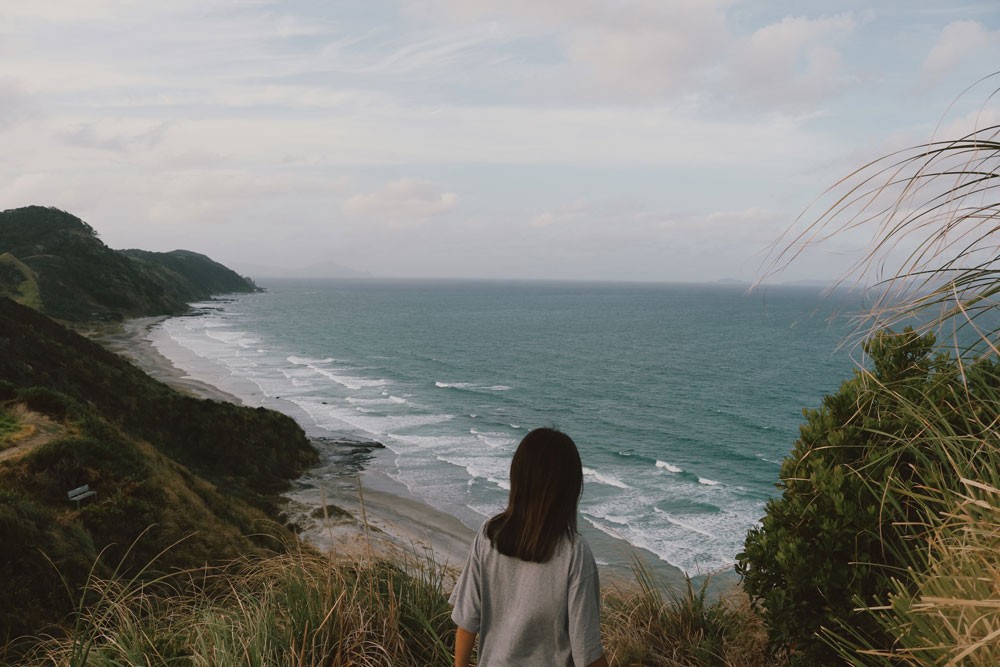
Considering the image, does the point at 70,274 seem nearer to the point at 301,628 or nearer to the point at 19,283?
the point at 19,283

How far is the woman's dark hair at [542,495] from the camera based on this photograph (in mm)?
2350

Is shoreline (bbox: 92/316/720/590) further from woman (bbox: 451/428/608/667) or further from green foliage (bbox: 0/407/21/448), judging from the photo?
woman (bbox: 451/428/608/667)

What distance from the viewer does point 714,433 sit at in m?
34.7

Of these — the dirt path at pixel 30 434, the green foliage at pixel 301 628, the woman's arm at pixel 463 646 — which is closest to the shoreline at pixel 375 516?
the dirt path at pixel 30 434

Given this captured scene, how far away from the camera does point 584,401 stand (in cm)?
4241

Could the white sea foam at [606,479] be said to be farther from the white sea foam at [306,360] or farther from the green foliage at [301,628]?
the white sea foam at [306,360]

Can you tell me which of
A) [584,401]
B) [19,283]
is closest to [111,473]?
[584,401]

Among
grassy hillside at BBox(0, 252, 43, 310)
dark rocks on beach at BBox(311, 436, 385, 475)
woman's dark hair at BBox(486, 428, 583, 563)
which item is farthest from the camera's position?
grassy hillside at BBox(0, 252, 43, 310)

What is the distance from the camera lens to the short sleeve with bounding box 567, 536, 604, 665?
236 centimetres

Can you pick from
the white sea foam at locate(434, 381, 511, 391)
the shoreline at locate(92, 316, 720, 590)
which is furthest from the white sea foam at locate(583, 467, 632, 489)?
the white sea foam at locate(434, 381, 511, 391)

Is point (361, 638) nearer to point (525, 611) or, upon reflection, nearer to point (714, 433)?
point (525, 611)

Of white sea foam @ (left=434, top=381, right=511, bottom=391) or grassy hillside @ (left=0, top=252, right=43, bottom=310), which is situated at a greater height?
grassy hillside @ (left=0, top=252, right=43, bottom=310)

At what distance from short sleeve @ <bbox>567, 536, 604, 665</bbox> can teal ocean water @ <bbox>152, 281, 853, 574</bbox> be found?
1.14 meters

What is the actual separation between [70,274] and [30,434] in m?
69.1
